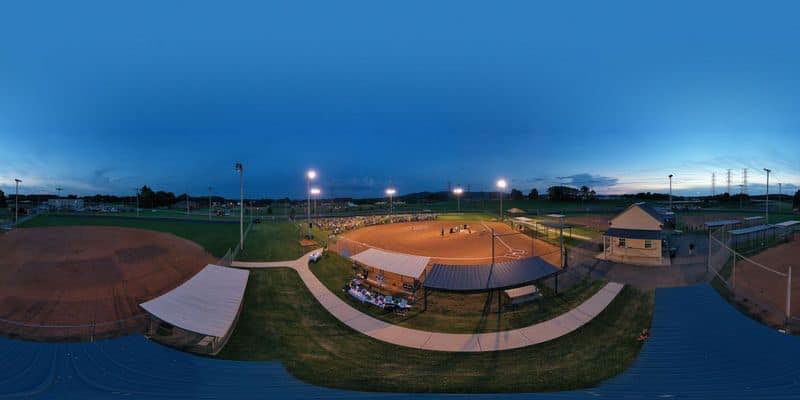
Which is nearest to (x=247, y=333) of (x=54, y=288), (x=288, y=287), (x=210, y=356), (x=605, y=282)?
(x=210, y=356)

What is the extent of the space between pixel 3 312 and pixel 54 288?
4.80ft

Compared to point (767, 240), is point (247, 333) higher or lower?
lower

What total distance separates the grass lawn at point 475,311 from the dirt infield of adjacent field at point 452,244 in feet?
20.1

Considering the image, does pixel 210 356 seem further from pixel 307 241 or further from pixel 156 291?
pixel 307 241


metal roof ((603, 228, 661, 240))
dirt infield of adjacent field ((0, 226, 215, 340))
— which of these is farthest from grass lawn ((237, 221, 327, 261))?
metal roof ((603, 228, 661, 240))

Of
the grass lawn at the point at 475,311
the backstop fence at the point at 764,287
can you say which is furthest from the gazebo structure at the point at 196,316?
the backstop fence at the point at 764,287

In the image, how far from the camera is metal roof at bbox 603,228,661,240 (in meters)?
20.9

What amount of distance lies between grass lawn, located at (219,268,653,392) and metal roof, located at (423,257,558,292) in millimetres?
2849

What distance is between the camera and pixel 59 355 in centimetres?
863

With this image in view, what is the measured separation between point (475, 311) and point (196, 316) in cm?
1002

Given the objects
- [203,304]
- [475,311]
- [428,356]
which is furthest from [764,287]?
[203,304]

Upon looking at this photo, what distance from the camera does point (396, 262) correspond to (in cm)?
1652

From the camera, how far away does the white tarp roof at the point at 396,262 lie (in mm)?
15375

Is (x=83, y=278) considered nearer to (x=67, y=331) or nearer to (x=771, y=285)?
(x=67, y=331)
